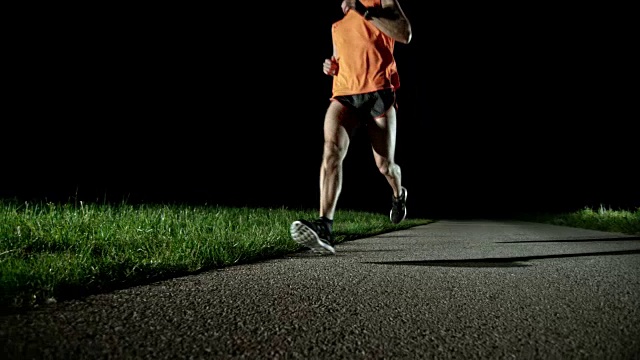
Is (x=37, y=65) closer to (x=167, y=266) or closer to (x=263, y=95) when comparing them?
(x=263, y=95)

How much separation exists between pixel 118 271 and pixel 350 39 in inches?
116

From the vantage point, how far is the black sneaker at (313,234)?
14.1ft

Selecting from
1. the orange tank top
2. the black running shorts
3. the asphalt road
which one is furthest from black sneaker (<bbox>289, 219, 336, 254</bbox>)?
the orange tank top

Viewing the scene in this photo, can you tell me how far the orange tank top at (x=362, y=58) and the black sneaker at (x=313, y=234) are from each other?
1283 mm

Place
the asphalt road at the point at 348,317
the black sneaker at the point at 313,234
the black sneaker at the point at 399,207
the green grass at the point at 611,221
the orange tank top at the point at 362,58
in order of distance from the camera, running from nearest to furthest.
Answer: the asphalt road at the point at 348,317 → the black sneaker at the point at 313,234 → the orange tank top at the point at 362,58 → the black sneaker at the point at 399,207 → the green grass at the point at 611,221

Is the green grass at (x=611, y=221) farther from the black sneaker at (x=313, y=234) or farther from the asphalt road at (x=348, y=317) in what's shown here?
the black sneaker at (x=313, y=234)

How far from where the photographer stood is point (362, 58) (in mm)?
4695

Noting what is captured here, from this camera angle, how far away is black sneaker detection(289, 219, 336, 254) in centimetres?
430

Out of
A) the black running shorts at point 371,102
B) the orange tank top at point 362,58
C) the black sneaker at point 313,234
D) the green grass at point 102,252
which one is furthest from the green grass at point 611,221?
the black sneaker at point 313,234

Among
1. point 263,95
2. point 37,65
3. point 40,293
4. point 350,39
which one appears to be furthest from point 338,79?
point 263,95

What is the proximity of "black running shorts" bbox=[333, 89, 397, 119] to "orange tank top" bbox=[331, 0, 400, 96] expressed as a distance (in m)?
0.04

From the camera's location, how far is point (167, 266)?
3496 mm

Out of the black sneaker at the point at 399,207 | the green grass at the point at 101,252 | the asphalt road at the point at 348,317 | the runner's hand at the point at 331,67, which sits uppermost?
the runner's hand at the point at 331,67

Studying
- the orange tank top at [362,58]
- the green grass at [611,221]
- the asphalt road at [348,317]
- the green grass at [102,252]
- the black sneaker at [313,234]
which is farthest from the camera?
the green grass at [611,221]
